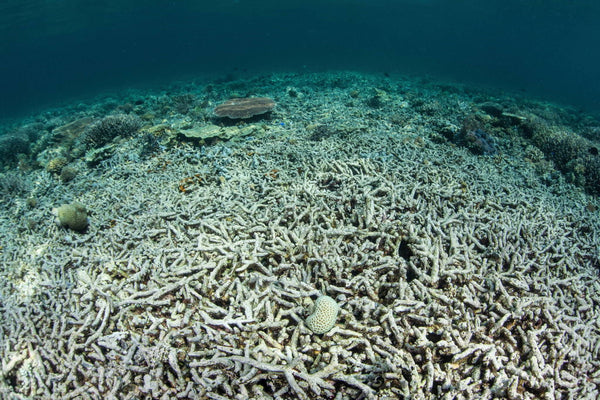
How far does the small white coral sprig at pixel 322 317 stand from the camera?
9.84ft

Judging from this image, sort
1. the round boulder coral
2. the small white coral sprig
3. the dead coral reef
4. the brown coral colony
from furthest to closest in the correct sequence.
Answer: the brown coral colony, the round boulder coral, the small white coral sprig, the dead coral reef

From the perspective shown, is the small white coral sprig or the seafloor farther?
the small white coral sprig

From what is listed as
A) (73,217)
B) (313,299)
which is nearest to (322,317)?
(313,299)

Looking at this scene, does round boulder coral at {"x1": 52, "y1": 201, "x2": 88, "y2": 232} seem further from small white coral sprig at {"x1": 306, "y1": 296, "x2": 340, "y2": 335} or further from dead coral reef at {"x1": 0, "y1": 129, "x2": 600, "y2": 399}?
small white coral sprig at {"x1": 306, "y1": 296, "x2": 340, "y2": 335}

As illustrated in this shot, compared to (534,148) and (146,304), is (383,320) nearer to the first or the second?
(146,304)

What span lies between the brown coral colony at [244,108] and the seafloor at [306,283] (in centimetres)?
450

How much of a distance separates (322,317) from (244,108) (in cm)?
991

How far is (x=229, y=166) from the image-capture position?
6.58 metres

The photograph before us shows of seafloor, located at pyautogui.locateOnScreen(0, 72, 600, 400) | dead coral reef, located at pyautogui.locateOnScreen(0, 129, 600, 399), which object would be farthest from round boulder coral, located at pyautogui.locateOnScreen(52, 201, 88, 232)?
dead coral reef, located at pyautogui.locateOnScreen(0, 129, 600, 399)

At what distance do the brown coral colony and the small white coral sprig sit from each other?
8.99m

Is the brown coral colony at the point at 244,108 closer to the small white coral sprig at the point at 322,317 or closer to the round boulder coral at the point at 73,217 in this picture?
the round boulder coral at the point at 73,217

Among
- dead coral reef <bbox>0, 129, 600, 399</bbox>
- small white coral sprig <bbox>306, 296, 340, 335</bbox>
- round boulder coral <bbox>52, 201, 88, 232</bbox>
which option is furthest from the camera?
round boulder coral <bbox>52, 201, 88, 232</bbox>

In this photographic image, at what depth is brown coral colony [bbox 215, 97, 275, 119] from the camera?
10766mm

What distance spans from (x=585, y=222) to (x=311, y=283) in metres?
5.73
